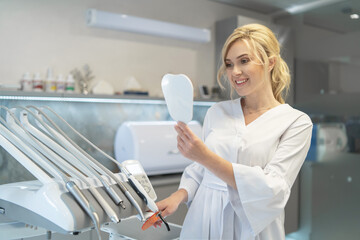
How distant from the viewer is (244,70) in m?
1.47

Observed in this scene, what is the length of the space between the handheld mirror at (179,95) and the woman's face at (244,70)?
0.45 m

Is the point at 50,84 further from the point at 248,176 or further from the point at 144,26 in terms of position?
the point at 248,176

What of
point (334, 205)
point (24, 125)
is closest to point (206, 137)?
point (24, 125)

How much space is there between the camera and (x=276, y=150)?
1419mm

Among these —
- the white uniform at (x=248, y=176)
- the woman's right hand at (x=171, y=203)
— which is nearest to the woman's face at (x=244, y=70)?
the white uniform at (x=248, y=176)

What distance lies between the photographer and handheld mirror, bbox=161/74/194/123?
3.52 ft

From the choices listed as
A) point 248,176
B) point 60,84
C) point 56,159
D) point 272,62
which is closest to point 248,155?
point 248,176

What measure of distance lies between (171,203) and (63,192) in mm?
549

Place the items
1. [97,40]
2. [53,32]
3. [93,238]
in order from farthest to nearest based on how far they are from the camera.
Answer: [97,40] < [53,32] < [93,238]

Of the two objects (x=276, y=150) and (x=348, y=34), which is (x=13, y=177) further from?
(x=348, y=34)

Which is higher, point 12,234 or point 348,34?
point 348,34

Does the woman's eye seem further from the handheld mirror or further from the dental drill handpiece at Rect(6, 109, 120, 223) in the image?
the dental drill handpiece at Rect(6, 109, 120, 223)

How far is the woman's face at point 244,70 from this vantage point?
1472 mm

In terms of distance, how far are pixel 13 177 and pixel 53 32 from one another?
3.47 feet
